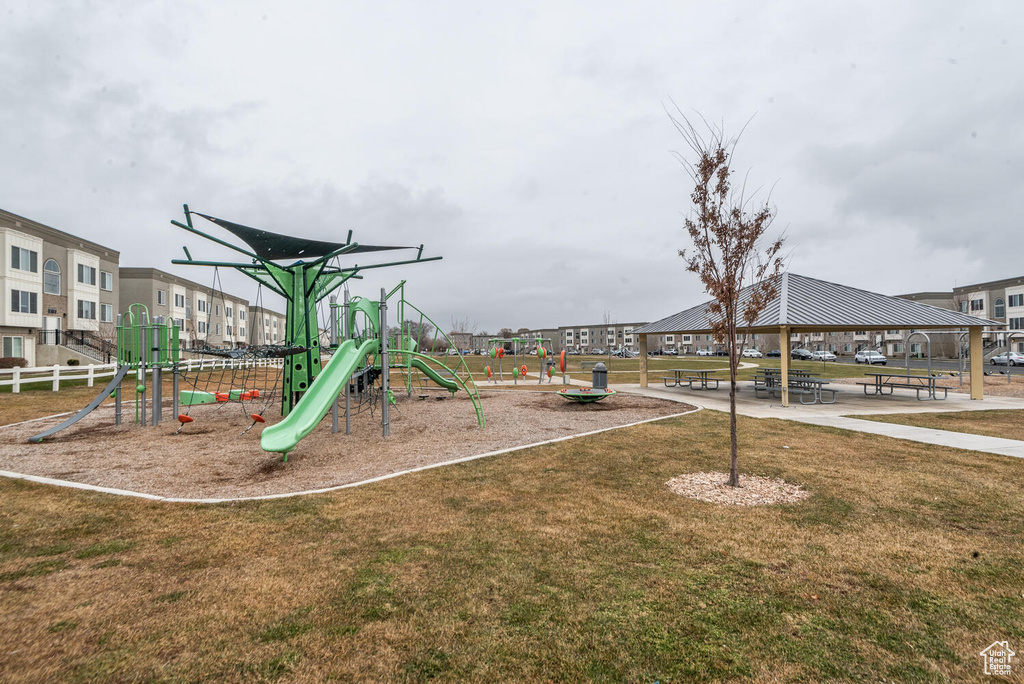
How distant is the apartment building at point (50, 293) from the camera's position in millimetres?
28547

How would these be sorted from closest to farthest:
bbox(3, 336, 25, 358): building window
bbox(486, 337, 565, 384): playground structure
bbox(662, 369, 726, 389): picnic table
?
bbox(662, 369, 726, 389): picnic table → bbox(486, 337, 565, 384): playground structure → bbox(3, 336, 25, 358): building window

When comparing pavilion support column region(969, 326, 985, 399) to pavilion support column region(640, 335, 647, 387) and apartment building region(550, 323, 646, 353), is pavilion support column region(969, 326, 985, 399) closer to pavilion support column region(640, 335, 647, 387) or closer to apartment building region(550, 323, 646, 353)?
pavilion support column region(640, 335, 647, 387)

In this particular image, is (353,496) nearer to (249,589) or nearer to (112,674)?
(249,589)

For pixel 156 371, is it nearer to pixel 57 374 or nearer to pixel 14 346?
pixel 57 374

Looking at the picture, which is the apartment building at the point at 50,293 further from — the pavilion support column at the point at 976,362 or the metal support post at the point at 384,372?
the pavilion support column at the point at 976,362

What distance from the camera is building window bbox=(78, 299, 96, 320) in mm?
34656

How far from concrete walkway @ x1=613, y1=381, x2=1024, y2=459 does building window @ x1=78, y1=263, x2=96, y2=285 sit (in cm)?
4103

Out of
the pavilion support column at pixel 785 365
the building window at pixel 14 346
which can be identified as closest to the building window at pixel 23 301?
the building window at pixel 14 346

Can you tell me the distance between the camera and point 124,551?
4.29 metres

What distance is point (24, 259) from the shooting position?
29.6m

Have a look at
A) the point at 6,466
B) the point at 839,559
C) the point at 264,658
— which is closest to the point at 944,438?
the point at 839,559

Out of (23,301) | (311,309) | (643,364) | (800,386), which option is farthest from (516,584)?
(23,301)

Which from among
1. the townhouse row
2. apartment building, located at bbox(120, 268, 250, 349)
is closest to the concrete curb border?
the townhouse row

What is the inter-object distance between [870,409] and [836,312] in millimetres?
3886
